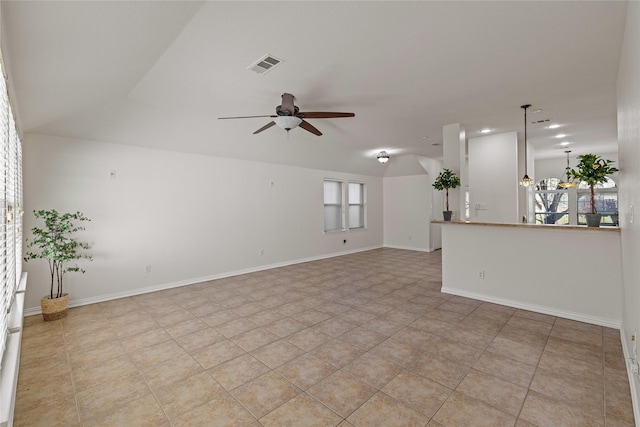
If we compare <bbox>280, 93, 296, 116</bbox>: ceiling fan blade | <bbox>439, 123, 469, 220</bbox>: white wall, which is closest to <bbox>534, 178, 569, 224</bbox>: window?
<bbox>439, 123, 469, 220</bbox>: white wall

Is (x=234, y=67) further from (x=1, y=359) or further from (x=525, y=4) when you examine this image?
(x=1, y=359)

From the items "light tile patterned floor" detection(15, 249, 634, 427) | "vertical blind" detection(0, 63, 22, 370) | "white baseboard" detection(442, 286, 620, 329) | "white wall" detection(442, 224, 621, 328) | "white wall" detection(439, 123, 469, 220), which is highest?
"white wall" detection(439, 123, 469, 220)

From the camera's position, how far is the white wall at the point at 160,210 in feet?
13.0

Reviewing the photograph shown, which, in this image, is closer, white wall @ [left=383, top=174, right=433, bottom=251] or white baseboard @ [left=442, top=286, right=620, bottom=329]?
white baseboard @ [left=442, top=286, right=620, bottom=329]

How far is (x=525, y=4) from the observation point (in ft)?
6.65

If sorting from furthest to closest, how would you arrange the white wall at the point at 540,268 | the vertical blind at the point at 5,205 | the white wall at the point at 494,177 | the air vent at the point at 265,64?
the white wall at the point at 494,177 → the white wall at the point at 540,268 → the air vent at the point at 265,64 → the vertical blind at the point at 5,205

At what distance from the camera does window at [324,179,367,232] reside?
809cm

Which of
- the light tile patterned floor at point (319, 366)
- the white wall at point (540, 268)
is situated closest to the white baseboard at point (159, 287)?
the light tile patterned floor at point (319, 366)

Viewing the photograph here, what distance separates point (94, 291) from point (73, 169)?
1.85 metres

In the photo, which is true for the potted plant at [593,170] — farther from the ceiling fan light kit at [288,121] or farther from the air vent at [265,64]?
the air vent at [265,64]

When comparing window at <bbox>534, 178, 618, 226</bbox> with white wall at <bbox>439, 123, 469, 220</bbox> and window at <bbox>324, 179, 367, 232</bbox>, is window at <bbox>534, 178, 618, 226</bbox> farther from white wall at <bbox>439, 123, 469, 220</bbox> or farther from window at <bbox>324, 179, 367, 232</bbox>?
white wall at <bbox>439, 123, 469, 220</bbox>

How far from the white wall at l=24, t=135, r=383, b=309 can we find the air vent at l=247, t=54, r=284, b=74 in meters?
2.91

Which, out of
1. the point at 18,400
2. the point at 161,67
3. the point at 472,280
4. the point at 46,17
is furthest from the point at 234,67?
the point at 472,280

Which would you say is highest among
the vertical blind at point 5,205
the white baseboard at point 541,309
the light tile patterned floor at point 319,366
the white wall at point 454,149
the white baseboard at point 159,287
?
the white wall at point 454,149
